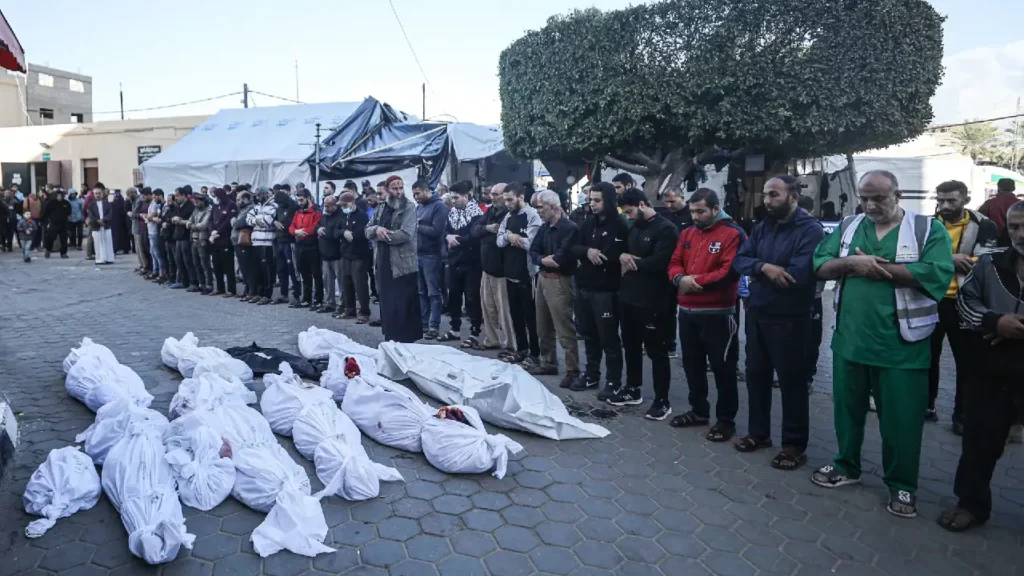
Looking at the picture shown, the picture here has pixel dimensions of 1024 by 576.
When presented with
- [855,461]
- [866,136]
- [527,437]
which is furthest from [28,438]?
[866,136]

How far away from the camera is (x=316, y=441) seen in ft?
14.7

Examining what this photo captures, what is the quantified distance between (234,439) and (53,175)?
3366 centimetres

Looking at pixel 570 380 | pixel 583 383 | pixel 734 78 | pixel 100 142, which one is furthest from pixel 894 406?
pixel 100 142

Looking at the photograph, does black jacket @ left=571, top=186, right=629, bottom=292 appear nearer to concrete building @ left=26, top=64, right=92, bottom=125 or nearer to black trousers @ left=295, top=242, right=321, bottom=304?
black trousers @ left=295, top=242, right=321, bottom=304

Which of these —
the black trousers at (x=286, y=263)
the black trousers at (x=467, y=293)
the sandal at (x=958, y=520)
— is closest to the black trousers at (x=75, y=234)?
the black trousers at (x=286, y=263)

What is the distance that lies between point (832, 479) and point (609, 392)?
2.08 m

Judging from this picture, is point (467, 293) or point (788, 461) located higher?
point (467, 293)

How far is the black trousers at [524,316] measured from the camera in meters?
7.35

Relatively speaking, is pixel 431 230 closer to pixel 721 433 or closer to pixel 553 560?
pixel 721 433

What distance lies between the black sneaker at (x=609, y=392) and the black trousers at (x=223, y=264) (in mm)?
7892

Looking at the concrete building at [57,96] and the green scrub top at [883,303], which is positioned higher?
the concrete building at [57,96]

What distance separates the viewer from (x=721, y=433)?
5195 mm

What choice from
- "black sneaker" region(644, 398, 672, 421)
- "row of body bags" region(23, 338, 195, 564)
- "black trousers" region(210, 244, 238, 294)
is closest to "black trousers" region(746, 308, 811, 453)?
"black sneaker" region(644, 398, 672, 421)

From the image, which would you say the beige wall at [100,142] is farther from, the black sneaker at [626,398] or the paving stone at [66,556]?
the paving stone at [66,556]
